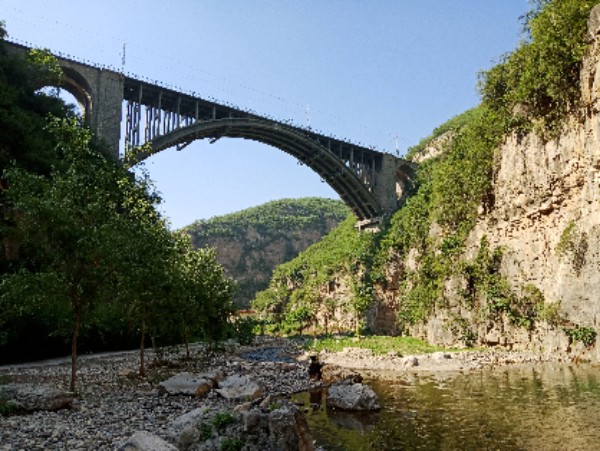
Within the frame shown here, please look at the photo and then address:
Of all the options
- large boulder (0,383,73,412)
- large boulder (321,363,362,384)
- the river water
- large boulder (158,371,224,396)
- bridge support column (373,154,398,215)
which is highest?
bridge support column (373,154,398,215)

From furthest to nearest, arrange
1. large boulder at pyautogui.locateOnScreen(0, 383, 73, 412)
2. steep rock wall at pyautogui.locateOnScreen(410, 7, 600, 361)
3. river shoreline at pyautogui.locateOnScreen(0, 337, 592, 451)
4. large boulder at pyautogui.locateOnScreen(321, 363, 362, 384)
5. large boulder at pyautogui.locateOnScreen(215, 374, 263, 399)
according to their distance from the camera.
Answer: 1. steep rock wall at pyautogui.locateOnScreen(410, 7, 600, 361)
2. large boulder at pyautogui.locateOnScreen(321, 363, 362, 384)
3. large boulder at pyautogui.locateOnScreen(215, 374, 263, 399)
4. large boulder at pyautogui.locateOnScreen(0, 383, 73, 412)
5. river shoreline at pyautogui.locateOnScreen(0, 337, 592, 451)

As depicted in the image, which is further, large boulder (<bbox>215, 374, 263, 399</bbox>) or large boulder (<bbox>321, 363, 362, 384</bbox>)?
large boulder (<bbox>321, 363, 362, 384</bbox>)

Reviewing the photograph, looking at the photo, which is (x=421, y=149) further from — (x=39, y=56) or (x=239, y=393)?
(x=239, y=393)

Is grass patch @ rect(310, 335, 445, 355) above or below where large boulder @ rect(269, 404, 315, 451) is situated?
below

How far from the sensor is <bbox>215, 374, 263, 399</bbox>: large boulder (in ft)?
60.8

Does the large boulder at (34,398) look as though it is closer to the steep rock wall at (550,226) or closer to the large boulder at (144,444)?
the large boulder at (144,444)

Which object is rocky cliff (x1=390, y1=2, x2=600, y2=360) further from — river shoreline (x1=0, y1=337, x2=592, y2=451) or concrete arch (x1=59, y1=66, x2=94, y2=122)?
concrete arch (x1=59, y1=66, x2=94, y2=122)

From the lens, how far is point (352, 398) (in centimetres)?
1822

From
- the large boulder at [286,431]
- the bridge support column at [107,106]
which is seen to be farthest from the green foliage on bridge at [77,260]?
the large boulder at [286,431]

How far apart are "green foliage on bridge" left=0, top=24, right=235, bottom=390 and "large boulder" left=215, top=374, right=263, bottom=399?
5488mm

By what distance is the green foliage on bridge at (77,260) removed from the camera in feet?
56.3

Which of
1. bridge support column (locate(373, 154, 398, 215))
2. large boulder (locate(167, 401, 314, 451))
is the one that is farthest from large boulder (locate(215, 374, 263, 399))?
bridge support column (locate(373, 154, 398, 215))

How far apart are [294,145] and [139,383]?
168ft

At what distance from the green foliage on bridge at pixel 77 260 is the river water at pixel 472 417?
8813mm
